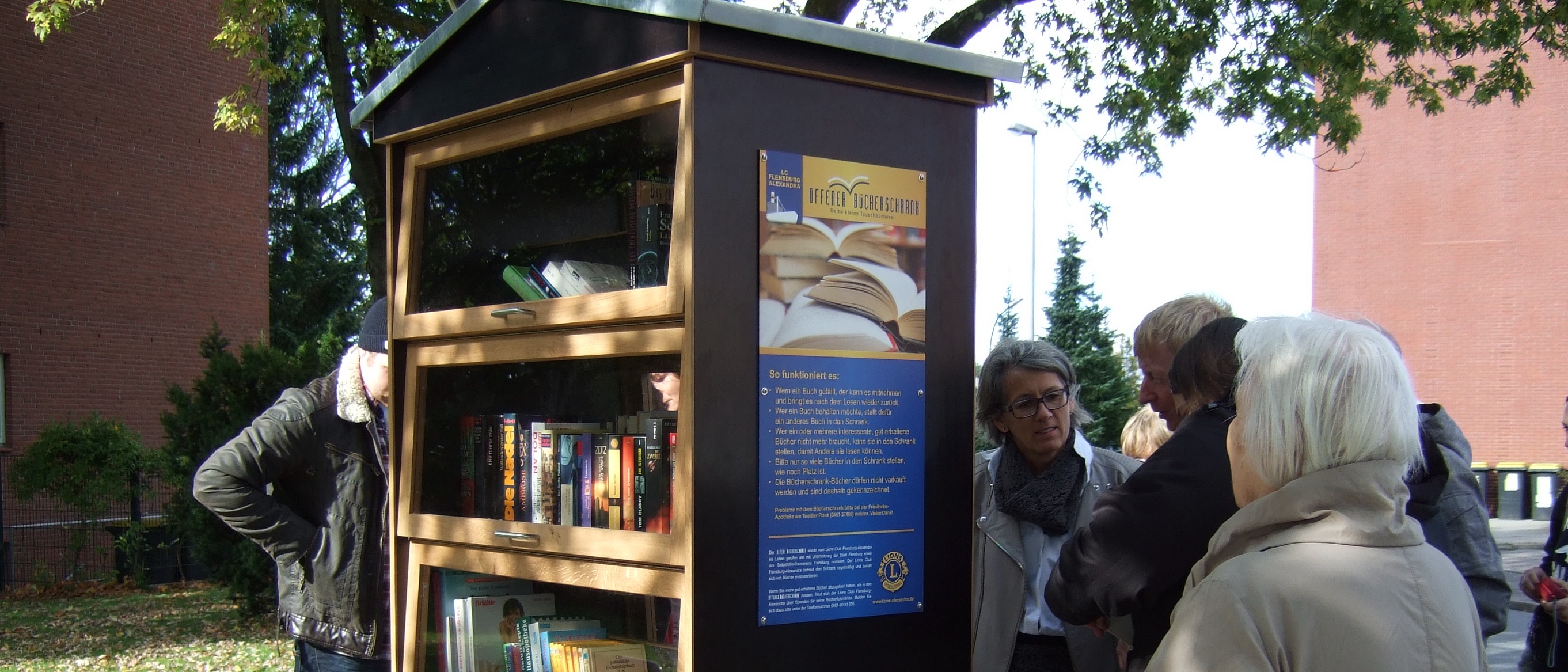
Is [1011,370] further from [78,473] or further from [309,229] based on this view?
[309,229]

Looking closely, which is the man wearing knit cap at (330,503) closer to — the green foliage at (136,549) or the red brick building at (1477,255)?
the green foliage at (136,549)

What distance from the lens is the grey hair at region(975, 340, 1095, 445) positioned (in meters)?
3.29

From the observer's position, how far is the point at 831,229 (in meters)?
2.52

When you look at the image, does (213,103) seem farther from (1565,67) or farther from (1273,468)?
(1565,67)

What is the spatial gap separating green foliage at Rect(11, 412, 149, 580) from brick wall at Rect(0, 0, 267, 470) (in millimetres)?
2550

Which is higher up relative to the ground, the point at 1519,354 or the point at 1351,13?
the point at 1351,13

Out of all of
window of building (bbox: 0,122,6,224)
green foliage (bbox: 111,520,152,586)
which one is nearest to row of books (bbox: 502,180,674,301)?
green foliage (bbox: 111,520,152,586)

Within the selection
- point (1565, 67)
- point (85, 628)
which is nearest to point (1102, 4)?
point (85, 628)

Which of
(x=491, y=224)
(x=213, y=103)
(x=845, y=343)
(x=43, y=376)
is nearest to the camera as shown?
(x=845, y=343)

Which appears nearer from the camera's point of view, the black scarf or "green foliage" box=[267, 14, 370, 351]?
the black scarf

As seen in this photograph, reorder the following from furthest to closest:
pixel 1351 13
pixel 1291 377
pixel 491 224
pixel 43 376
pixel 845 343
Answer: pixel 43 376 → pixel 1351 13 → pixel 491 224 → pixel 845 343 → pixel 1291 377

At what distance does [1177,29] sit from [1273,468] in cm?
755

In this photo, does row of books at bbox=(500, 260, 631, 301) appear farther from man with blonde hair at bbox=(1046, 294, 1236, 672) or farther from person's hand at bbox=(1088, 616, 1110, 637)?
person's hand at bbox=(1088, 616, 1110, 637)

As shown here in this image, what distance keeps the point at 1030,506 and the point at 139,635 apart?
31.5 feet
